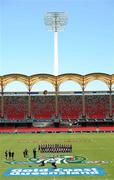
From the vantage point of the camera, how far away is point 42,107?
98.0 meters

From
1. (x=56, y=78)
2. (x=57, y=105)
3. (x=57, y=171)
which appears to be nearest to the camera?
(x=57, y=171)

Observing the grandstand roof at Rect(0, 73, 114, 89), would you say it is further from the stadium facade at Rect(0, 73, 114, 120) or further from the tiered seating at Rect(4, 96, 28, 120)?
the tiered seating at Rect(4, 96, 28, 120)

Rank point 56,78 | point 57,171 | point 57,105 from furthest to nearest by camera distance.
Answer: point 57,105 → point 56,78 → point 57,171

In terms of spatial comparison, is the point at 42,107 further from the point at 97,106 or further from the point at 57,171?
the point at 57,171

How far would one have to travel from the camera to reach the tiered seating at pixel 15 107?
96.5 meters

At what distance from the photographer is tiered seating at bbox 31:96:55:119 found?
96062 millimetres

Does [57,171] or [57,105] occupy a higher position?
[57,105]

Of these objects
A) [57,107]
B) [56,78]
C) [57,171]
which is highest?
[56,78]

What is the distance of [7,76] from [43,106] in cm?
1821

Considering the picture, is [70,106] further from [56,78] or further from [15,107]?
[56,78]

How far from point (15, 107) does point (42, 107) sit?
23.3ft

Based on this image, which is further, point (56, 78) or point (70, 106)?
point (70, 106)

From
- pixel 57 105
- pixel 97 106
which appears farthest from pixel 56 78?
pixel 97 106

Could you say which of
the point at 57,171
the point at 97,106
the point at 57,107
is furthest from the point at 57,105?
the point at 57,171
